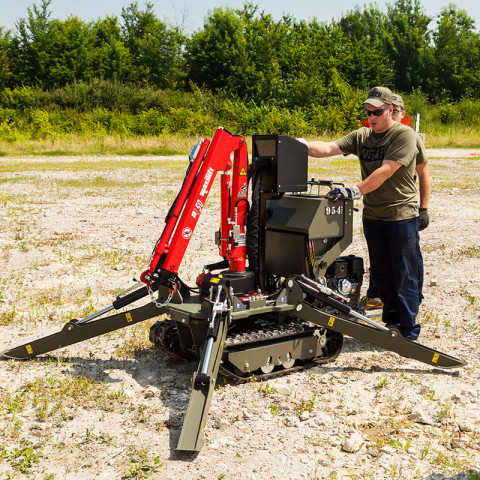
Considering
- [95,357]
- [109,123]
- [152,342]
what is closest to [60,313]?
[95,357]

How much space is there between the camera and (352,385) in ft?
16.0

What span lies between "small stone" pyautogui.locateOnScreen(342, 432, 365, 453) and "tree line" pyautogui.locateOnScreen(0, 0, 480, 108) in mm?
44108

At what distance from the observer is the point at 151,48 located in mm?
50125

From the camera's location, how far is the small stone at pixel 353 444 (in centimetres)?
385

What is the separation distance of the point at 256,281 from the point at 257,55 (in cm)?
4800

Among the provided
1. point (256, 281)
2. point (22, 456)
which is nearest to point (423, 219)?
point (256, 281)

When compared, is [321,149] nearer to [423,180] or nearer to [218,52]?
[423,180]

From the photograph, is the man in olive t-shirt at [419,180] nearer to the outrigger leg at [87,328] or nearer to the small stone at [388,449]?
the small stone at [388,449]

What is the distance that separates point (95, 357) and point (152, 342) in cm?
57

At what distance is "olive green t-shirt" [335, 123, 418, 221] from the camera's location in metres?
5.49

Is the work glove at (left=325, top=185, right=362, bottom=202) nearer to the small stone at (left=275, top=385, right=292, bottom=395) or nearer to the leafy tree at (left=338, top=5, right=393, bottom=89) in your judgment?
the small stone at (left=275, top=385, right=292, bottom=395)

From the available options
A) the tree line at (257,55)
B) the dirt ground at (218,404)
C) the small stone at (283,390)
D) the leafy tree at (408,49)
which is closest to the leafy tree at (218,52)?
the tree line at (257,55)

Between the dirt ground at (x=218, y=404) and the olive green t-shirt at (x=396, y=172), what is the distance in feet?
4.39

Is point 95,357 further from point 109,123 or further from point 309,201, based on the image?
point 109,123
